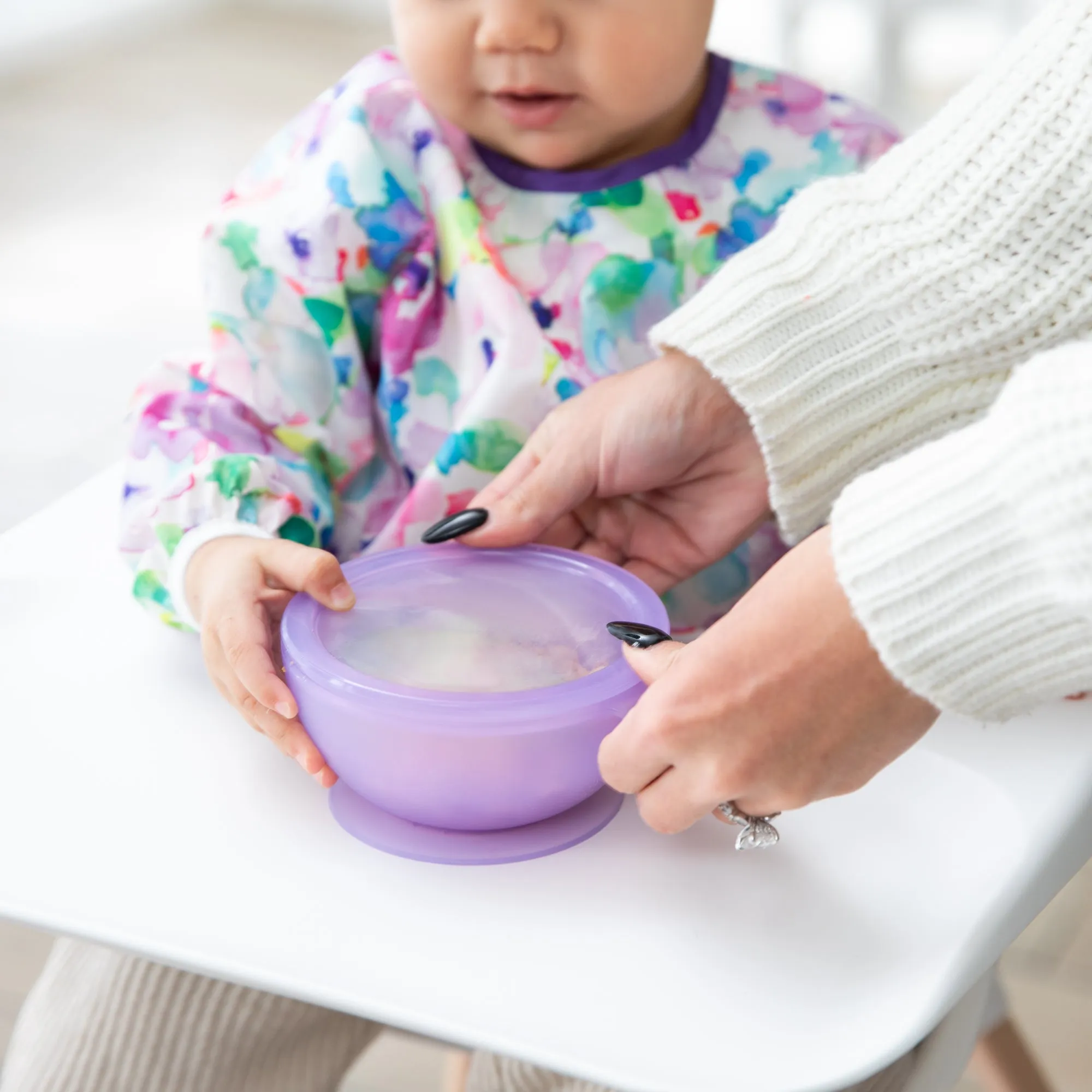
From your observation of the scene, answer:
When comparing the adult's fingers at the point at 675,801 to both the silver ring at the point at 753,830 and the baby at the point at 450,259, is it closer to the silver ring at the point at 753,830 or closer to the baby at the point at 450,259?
the silver ring at the point at 753,830

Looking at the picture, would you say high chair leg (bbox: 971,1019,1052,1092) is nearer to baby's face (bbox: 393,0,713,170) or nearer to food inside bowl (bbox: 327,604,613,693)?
food inside bowl (bbox: 327,604,613,693)

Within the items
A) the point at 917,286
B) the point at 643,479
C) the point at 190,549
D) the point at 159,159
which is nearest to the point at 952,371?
the point at 917,286

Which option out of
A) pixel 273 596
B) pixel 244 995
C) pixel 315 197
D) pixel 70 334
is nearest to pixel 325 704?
pixel 273 596

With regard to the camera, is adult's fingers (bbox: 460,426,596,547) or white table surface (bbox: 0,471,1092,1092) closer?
white table surface (bbox: 0,471,1092,1092)

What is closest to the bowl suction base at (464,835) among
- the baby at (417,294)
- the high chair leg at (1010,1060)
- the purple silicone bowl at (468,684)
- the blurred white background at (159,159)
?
the purple silicone bowl at (468,684)

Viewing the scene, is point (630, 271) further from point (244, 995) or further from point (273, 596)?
point (244, 995)

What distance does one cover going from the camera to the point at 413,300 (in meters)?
0.84

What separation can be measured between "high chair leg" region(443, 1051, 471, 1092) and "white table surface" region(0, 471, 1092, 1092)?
33cm

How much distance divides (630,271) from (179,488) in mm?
285

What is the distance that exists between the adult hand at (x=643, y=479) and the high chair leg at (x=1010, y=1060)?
1.33 ft

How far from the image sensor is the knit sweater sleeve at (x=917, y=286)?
67 centimetres

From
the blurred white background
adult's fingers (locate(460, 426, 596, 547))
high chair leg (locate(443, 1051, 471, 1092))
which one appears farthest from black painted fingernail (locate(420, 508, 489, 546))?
the blurred white background

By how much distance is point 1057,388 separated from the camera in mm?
518

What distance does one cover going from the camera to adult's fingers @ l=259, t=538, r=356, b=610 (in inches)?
26.2
